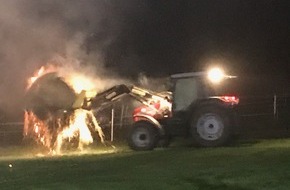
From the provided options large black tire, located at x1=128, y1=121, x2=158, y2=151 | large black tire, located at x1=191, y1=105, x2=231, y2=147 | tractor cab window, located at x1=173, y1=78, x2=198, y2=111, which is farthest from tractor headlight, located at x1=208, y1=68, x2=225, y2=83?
large black tire, located at x1=128, y1=121, x2=158, y2=151

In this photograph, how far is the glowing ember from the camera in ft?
69.2

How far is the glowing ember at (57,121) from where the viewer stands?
2108cm

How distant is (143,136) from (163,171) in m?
6.51

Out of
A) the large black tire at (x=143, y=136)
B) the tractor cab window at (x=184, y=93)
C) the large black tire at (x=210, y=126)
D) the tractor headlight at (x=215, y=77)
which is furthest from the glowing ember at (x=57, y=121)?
the tractor headlight at (x=215, y=77)

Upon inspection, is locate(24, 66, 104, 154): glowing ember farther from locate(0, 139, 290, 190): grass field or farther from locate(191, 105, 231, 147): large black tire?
locate(191, 105, 231, 147): large black tire

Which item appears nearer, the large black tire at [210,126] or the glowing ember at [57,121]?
the large black tire at [210,126]

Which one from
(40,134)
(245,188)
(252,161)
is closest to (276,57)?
(40,134)

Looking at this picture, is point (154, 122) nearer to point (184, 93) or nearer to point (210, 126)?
point (184, 93)

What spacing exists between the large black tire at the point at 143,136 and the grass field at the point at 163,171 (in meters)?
1.57

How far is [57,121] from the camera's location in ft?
69.9

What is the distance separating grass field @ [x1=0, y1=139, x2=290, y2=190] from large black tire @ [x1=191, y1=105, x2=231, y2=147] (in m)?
0.78

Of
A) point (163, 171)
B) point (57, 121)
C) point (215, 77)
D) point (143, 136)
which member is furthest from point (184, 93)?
point (163, 171)

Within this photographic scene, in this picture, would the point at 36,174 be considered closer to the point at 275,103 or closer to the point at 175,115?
the point at 175,115

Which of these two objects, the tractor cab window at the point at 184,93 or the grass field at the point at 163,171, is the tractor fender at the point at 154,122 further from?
the grass field at the point at 163,171
